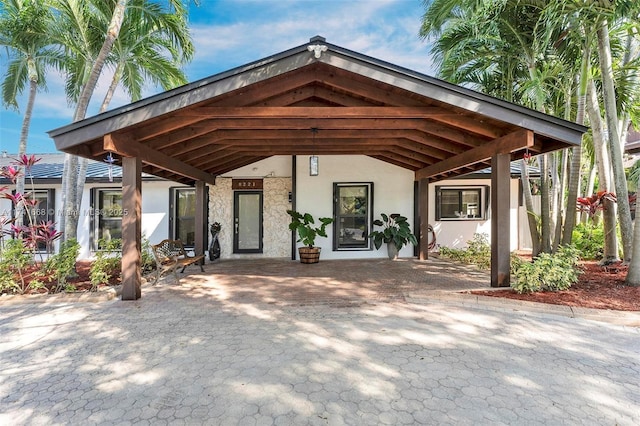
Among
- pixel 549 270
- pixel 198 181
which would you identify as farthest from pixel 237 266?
pixel 549 270

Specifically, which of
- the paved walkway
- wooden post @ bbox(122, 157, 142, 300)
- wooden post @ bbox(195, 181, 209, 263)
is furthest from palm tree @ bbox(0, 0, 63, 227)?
the paved walkway

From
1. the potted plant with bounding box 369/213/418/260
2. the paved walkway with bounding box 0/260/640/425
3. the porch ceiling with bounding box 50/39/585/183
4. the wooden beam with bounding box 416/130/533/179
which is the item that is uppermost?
the porch ceiling with bounding box 50/39/585/183

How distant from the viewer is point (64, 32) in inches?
293

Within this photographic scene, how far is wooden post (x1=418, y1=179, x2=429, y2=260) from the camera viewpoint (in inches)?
365

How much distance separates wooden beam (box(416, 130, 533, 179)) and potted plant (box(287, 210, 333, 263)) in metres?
3.25

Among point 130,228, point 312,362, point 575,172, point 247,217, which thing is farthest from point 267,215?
point 575,172

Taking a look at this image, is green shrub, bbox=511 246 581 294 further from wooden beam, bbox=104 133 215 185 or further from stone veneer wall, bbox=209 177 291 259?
stone veneer wall, bbox=209 177 291 259

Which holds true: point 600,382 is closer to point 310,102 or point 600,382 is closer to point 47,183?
point 310,102

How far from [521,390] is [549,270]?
325 cm

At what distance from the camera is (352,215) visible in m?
9.60

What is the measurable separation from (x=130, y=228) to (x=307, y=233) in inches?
174

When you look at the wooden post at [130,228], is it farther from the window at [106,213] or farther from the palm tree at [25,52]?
the window at [106,213]

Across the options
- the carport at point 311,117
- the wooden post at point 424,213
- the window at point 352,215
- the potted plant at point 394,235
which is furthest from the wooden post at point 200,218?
the wooden post at point 424,213

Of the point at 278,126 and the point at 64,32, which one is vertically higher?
the point at 64,32
